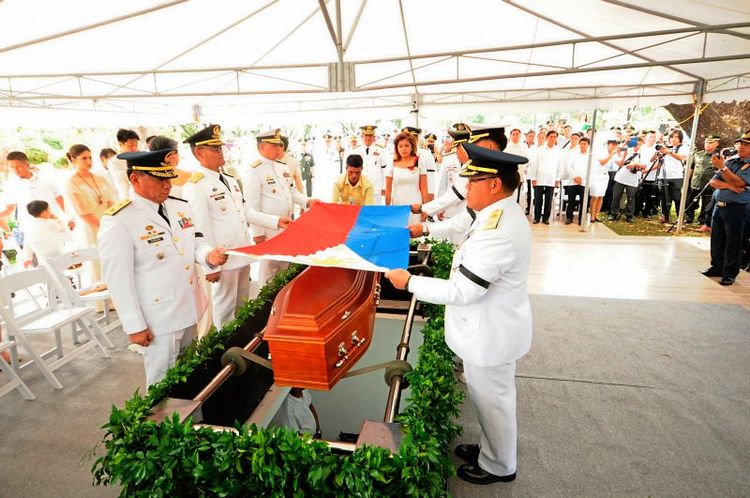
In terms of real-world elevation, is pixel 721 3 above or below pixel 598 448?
above

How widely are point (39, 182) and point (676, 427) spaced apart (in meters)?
6.36

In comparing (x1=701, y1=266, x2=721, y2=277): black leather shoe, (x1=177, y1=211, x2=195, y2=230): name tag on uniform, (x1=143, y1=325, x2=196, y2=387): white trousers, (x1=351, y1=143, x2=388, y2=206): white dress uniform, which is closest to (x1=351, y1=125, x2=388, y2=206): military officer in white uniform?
(x1=351, y1=143, x2=388, y2=206): white dress uniform

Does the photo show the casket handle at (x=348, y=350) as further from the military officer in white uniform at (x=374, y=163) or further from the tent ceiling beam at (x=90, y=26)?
the military officer in white uniform at (x=374, y=163)

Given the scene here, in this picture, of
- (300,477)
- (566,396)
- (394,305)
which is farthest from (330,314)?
(566,396)

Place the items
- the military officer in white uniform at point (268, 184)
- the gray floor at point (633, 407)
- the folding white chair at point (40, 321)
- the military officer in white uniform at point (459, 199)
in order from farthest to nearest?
the military officer in white uniform at point (268, 184) < the folding white chair at point (40, 321) < the military officer in white uniform at point (459, 199) < the gray floor at point (633, 407)

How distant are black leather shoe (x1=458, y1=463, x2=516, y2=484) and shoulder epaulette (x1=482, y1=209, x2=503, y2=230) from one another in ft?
4.42

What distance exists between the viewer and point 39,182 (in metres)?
4.71

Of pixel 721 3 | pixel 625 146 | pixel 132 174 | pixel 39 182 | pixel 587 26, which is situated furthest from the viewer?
pixel 625 146

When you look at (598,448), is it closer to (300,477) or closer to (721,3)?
(300,477)

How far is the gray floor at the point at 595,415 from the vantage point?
7.38ft

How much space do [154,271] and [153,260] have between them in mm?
61

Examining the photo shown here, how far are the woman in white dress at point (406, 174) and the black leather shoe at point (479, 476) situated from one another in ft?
10.8

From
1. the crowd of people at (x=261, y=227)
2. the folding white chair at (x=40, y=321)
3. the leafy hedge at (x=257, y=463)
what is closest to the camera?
the leafy hedge at (x=257, y=463)

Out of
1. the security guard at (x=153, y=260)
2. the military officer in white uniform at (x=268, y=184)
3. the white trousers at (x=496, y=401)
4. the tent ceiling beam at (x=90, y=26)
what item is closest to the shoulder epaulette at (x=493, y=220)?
the white trousers at (x=496, y=401)
